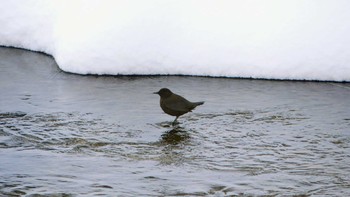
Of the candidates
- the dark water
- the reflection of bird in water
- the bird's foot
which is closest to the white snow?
the dark water

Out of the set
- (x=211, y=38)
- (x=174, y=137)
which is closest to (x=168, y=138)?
(x=174, y=137)

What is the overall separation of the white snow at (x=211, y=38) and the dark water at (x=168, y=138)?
271 millimetres

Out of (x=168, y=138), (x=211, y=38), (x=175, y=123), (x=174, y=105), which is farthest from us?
(x=211, y=38)

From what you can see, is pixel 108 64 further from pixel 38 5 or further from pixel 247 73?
pixel 38 5

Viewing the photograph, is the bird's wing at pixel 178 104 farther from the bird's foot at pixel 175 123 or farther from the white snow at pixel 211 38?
the white snow at pixel 211 38

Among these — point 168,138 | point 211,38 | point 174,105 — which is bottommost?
point 168,138

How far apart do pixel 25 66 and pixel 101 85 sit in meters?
1.67

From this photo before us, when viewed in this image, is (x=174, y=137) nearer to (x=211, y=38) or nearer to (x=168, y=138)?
(x=168, y=138)

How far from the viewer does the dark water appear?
538 cm

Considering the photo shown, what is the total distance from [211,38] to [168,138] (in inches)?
124

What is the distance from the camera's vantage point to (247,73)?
930 cm

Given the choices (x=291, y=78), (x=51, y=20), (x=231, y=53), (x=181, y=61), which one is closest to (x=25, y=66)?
(x=51, y=20)

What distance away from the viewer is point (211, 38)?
31.6 ft

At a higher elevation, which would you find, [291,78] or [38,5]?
[38,5]
